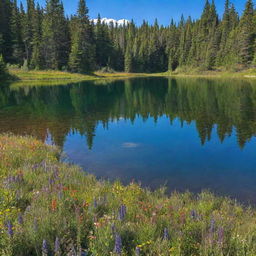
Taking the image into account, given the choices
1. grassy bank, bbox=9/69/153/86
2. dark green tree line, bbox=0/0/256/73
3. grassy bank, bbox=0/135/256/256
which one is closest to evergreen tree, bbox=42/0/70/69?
dark green tree line, bbox=0/0/256/73

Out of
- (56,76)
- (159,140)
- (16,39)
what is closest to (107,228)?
(159,140)

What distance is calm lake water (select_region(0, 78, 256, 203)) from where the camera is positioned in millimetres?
9750

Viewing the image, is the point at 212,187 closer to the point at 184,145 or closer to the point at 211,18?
the point at 184,145

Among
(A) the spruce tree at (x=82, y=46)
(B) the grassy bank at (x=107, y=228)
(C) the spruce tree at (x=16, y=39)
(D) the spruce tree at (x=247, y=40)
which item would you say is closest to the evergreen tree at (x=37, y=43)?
(C) the spruce tree at (x=16, y=39)

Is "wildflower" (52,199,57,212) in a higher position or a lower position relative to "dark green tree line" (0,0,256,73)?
lower

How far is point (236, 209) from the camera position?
6504 millimetres

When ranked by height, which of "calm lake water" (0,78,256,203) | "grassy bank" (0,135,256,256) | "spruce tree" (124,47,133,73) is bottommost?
"calm lake water" (0,78,256,203)

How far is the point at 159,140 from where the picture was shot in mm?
15570

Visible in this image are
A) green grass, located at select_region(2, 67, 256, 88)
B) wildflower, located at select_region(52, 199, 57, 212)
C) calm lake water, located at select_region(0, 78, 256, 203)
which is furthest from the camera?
green grass, located at select_region(2, 67, 256, 88)

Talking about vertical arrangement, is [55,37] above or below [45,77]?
above

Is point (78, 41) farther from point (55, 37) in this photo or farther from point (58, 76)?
point (58, 76)

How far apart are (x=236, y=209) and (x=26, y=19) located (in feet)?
296

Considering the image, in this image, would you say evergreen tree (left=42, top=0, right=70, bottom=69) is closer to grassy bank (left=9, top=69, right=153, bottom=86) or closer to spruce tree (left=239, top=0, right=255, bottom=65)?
grassy bank (left=9, top=69, right=153, bottom=86)

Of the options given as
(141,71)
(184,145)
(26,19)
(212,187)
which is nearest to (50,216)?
(212,187)
